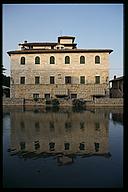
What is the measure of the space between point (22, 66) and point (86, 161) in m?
29.6

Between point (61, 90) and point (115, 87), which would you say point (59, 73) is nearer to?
point (61, 90)

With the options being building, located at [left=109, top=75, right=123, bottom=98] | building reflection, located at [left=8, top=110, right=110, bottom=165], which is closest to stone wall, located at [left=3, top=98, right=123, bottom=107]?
building, located at [left=109, top=75, right=123, bottom=98]

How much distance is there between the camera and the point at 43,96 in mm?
32844

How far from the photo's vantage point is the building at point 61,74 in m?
32.8

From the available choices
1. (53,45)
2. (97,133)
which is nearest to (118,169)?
(97,133)

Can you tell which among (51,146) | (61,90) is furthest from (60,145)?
(61,90)

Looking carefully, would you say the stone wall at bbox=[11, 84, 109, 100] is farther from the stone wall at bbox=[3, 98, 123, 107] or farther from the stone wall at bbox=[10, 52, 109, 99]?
the stone wall at bbox=[3, 98, 123, 107]

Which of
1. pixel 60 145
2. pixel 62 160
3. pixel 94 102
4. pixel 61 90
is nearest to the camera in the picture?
pixel 62 160

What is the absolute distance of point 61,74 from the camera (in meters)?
33.2

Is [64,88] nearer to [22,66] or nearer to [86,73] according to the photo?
[86,73]

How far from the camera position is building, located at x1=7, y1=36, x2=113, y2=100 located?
32.8 m

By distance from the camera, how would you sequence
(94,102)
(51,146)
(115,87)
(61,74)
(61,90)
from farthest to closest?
(115,87) → (61,74) → (61,90) → (94,102) → (51,146)

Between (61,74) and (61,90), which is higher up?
(61,74)

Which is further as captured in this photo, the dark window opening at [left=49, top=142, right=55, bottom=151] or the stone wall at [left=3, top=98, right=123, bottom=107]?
the stone wall at [left=3, top=98, right=123, bottom=107]
